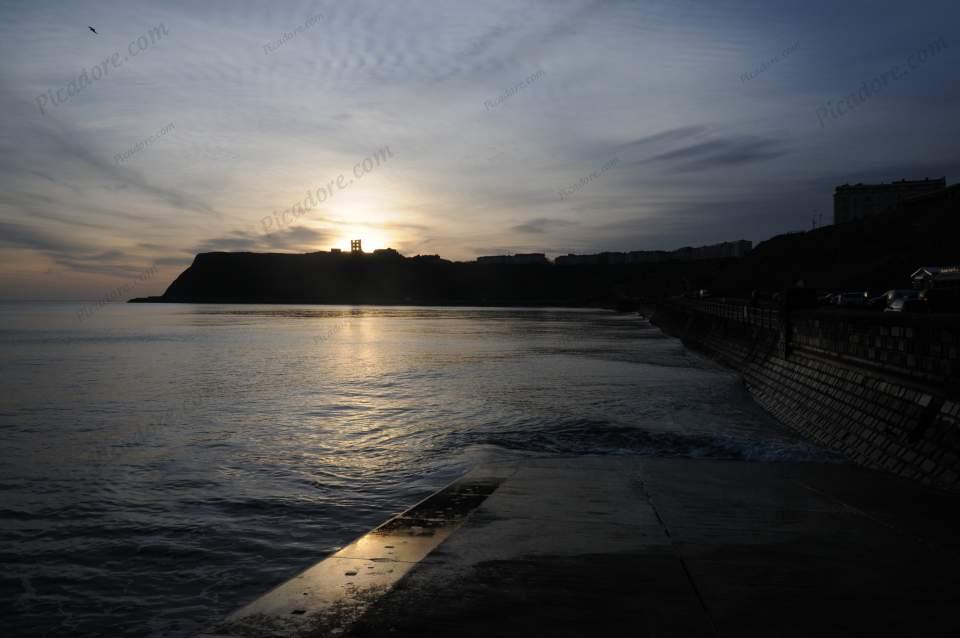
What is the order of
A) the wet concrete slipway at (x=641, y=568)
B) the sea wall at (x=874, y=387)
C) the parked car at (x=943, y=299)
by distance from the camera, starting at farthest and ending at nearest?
the parked car at (x=943, y=299), the sea wall at (x=874, y=387), the wet concrete slipway at (x=641, y=568)

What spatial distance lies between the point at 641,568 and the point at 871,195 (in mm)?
209031

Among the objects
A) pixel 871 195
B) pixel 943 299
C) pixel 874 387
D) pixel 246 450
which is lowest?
pixel 246 450

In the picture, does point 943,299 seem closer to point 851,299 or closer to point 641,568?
point 851,299

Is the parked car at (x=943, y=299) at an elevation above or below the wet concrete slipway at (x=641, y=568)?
A: above

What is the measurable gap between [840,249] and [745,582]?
128m

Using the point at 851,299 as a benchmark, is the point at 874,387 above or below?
below

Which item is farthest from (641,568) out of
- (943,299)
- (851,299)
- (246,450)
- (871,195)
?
(871,195)

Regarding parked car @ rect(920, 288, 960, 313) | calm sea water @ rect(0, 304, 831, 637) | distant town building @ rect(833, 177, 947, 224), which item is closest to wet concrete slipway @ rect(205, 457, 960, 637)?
calm sea water @ rect(0, 304, 831, 637)

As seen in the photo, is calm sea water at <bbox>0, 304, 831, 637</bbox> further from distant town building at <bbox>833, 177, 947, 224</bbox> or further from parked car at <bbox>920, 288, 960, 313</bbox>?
distant town building at <bbox>833, 177, 947, 224</bbox>

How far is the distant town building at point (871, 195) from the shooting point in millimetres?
175500

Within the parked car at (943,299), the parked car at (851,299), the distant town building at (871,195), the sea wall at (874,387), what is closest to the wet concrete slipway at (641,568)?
the sea wall at (874,387)

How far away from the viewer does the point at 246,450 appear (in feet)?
49.5

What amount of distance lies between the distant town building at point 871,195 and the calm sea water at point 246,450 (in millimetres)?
176357

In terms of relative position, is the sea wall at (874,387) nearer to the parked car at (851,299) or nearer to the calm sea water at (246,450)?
the calm sea water at (246,450)
